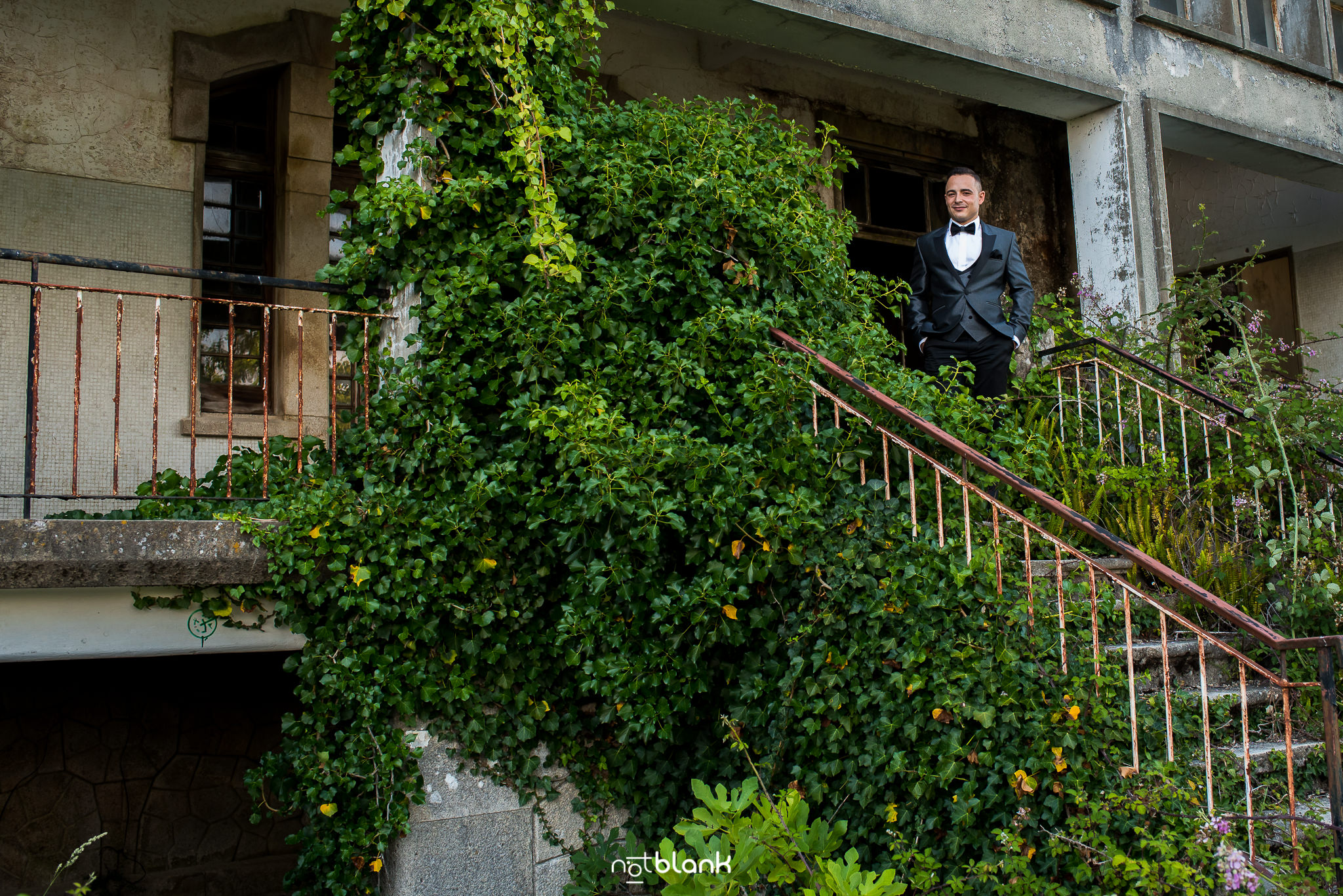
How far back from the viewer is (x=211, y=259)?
20.9ft

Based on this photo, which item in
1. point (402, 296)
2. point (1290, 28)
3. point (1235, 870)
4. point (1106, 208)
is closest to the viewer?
point (1235, 870)

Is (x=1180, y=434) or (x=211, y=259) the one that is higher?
(x=211, y=259)

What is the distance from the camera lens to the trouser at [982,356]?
5.16 m

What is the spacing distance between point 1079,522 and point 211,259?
17.8 feet

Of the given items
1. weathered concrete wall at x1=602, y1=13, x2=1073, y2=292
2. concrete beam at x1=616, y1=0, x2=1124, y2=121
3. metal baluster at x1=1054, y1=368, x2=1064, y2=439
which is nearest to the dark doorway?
weathered concrete wall at x1=602, y1=13, x2=1073, y2=292

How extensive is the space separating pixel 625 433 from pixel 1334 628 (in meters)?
3.27

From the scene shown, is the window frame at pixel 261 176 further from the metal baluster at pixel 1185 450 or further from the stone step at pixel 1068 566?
the metal baluster at pixel 1185 450

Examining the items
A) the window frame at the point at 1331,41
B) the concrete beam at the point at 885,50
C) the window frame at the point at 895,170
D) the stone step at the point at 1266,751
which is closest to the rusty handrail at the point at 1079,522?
the stone step at the point at 1266,751

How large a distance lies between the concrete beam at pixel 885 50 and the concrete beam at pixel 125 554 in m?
3.98

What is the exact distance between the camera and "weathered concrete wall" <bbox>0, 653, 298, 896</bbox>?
5.38 meters

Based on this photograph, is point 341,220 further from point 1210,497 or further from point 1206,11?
point 1206,11

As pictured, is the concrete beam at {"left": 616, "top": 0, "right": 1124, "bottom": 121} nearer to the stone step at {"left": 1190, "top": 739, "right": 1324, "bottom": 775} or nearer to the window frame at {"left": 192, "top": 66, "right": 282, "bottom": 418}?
the window frame at {"left": 192, "top": 66, "right": 282, "bottom": 418}

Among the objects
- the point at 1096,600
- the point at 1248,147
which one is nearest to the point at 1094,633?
the point at 1096,600

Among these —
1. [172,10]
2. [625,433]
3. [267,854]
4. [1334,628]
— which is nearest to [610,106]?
[625,433]
